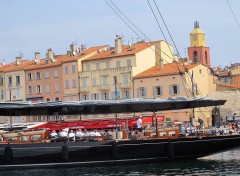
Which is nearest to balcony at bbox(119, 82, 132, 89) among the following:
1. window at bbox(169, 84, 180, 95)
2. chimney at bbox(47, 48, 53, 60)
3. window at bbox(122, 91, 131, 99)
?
window at bbox(122, 91, 131, 99)

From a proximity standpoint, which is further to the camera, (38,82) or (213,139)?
(38,82)

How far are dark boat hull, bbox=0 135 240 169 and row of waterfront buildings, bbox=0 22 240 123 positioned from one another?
38923 mm

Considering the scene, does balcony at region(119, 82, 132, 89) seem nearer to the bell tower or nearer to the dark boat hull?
the bell tower

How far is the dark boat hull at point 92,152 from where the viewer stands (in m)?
30.9

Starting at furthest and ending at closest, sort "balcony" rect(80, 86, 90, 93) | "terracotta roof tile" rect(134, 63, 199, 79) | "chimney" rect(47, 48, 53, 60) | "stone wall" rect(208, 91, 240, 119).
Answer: "chimney" rect(47, 48, 53, 60) → "balcony" rect(80, 86, 90, 93) → "stone wall" rect(208, 91, 240, 119) → "terracotta roof tile" rect(134, 63, 199, 79)

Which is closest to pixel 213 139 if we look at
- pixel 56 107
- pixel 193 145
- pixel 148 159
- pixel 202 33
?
pixel 193 145

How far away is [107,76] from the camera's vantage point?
79562 mm

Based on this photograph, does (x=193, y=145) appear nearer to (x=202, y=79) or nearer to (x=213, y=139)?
(x=213, y=139)

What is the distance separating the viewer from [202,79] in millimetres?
78000

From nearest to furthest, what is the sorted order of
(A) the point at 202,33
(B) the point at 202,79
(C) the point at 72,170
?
(C) the point at 72,170 → (B) the point at 202,79 → (A) the point at 202,33

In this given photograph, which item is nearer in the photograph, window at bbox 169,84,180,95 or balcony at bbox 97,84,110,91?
window at bbox 169,84,180,95

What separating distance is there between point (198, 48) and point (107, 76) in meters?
44.0

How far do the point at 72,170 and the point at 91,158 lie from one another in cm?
161

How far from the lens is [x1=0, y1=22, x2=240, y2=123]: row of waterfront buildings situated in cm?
7594
